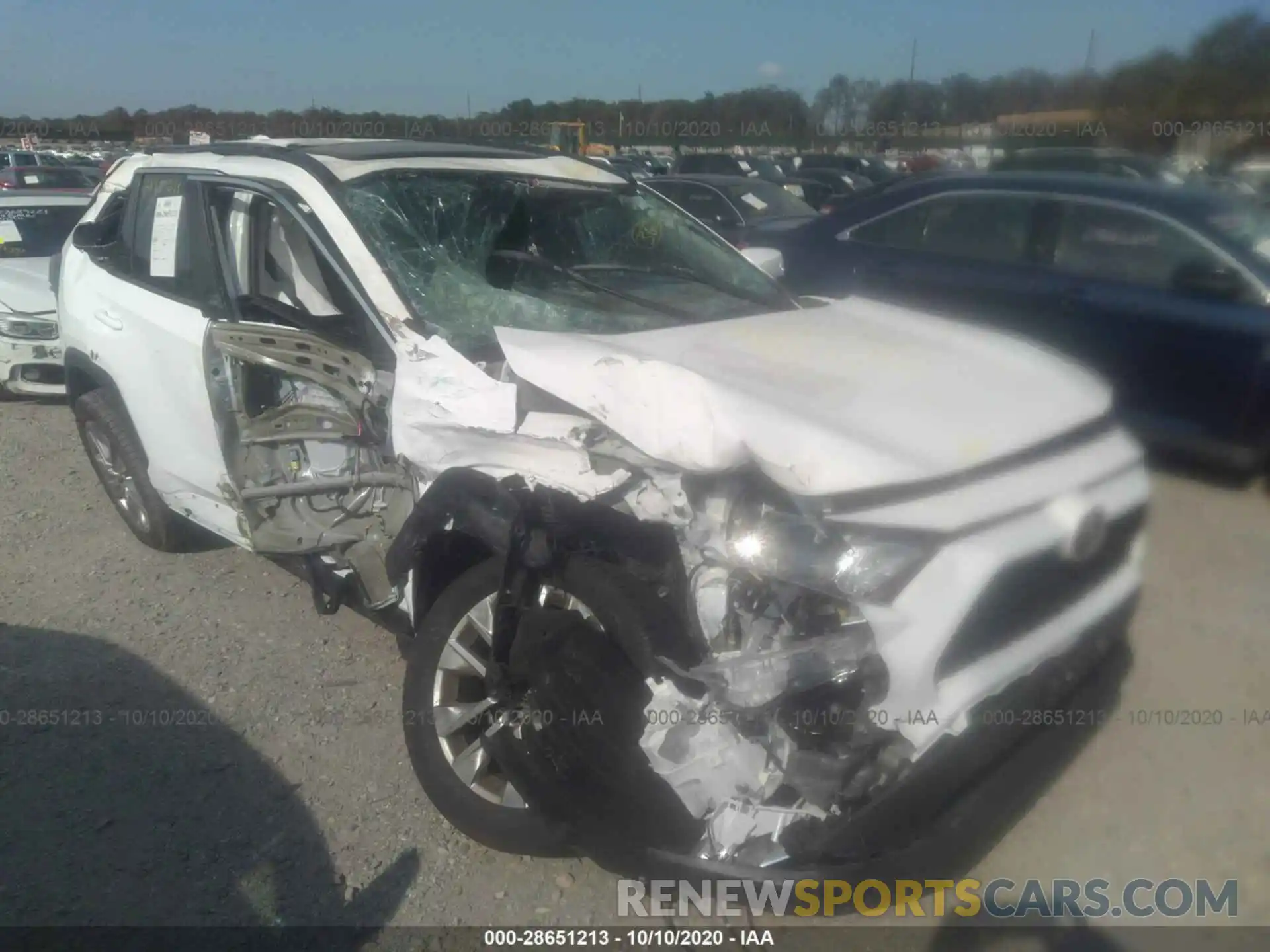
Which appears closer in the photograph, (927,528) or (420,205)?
(927,528)

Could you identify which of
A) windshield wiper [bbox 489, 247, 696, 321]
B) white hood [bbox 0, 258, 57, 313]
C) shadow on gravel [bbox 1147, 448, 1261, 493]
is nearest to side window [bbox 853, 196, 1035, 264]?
shadow on gravel [bbox 1147, 448, 1261, 493]

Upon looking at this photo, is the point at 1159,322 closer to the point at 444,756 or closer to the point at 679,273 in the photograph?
the point at 679,273

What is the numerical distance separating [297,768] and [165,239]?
91.9 inches

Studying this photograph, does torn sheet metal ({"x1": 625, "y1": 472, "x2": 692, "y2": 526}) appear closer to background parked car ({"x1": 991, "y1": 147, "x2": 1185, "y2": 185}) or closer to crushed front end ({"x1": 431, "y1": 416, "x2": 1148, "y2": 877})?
crushed front end ({"x1": 431, "y1": 416, "x2": 1148, "y2": 877})

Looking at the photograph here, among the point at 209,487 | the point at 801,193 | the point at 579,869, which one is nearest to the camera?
the point at 579,869

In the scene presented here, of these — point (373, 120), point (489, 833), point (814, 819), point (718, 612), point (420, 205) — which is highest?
point (373, 120)

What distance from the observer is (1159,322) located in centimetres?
507

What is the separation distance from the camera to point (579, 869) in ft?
9.04

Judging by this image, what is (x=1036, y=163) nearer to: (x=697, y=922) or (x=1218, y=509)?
(x=1218, y=509)

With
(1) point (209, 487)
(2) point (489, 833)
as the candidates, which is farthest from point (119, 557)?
(2) point (489, 833)

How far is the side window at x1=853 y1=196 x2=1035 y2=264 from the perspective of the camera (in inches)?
229

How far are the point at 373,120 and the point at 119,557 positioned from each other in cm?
899

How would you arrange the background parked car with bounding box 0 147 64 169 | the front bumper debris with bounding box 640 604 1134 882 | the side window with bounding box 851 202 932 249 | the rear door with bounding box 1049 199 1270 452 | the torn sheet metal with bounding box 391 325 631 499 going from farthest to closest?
the background parked car with bounding box 0 147 64 169
the side window with bounding box 851 202 932 249
the rear door with bounding box 1049 199 1270 452
the torn sheet metal with bounding box 391 325 631 499
the front bumper debris with bounding box 640 604 1134 882

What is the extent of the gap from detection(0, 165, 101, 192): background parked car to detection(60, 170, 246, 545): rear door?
39.6 feet
